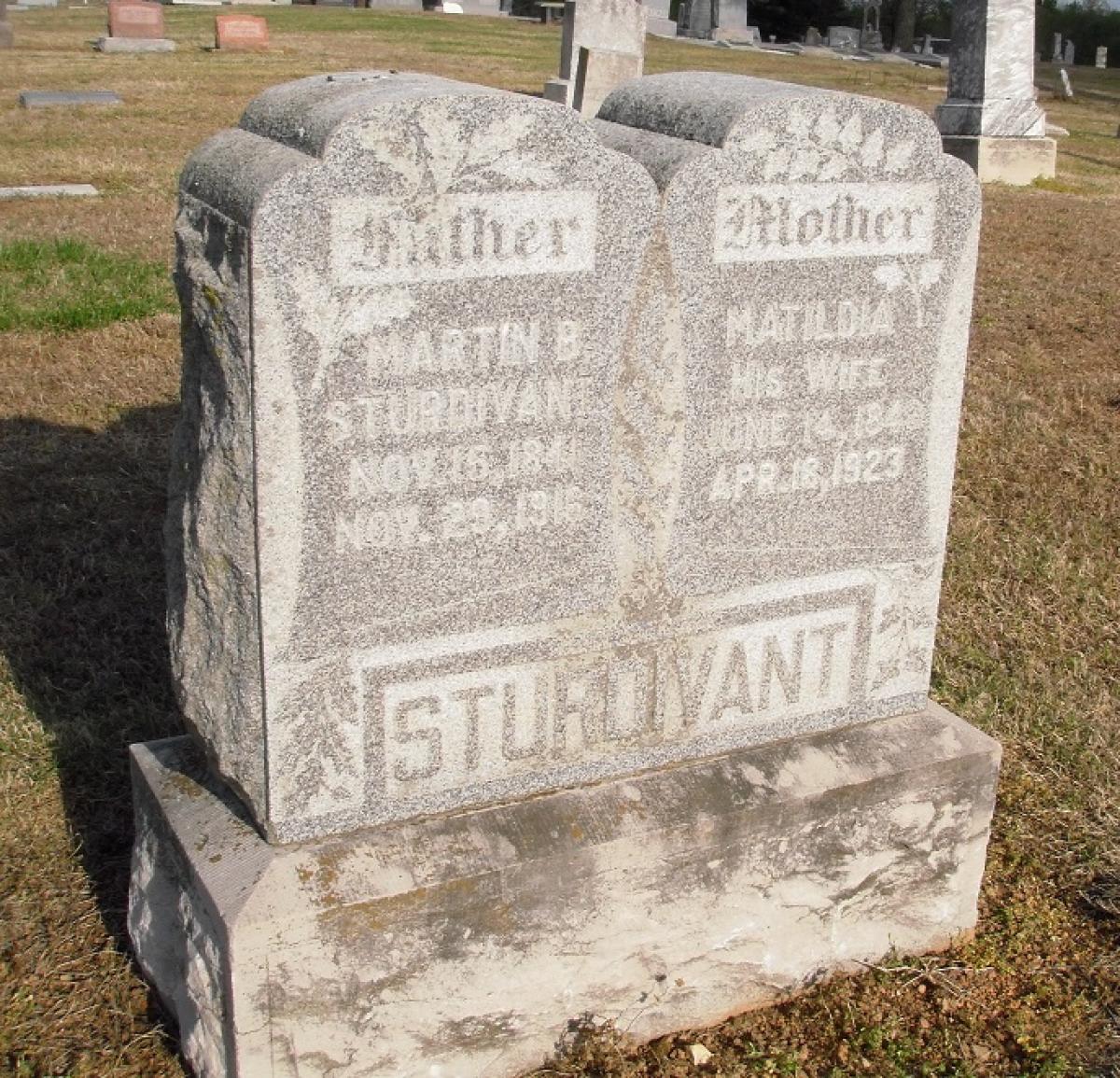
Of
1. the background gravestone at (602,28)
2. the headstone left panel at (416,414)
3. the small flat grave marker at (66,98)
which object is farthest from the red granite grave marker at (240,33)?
the headstone left panel at (416,414)

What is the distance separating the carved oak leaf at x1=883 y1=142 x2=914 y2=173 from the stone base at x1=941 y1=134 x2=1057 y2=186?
10540mm

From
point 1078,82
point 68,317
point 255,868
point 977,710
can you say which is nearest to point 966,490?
point 977,710

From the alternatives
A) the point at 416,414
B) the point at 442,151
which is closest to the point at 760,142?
the point at 442,151

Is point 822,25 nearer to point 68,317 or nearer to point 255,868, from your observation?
point 68,317

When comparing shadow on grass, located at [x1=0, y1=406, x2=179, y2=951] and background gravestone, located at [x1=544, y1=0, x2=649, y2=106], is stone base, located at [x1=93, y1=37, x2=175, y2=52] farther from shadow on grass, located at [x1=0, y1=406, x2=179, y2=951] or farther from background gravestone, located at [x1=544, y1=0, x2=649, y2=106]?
shadow on grass, located at [x1=0, y1=406, x2=179, y2=951]

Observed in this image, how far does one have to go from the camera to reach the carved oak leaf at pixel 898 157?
256cm

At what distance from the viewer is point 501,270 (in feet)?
7.56

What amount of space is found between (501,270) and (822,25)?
39003 millimetres

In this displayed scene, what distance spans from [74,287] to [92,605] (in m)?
3.87

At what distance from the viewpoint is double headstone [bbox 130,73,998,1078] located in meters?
2.25

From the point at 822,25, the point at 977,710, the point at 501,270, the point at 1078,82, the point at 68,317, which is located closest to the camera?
the point at 501,270

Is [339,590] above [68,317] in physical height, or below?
above

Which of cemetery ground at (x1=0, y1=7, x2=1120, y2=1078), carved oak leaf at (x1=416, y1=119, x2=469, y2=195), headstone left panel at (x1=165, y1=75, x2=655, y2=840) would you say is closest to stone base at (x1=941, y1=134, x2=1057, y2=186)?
cemetery ground at (x1=0, y1=7, x2=1120, y2=1078)

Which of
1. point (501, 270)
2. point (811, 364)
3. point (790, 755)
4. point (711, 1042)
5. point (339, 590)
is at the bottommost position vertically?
point (711, 1042)
